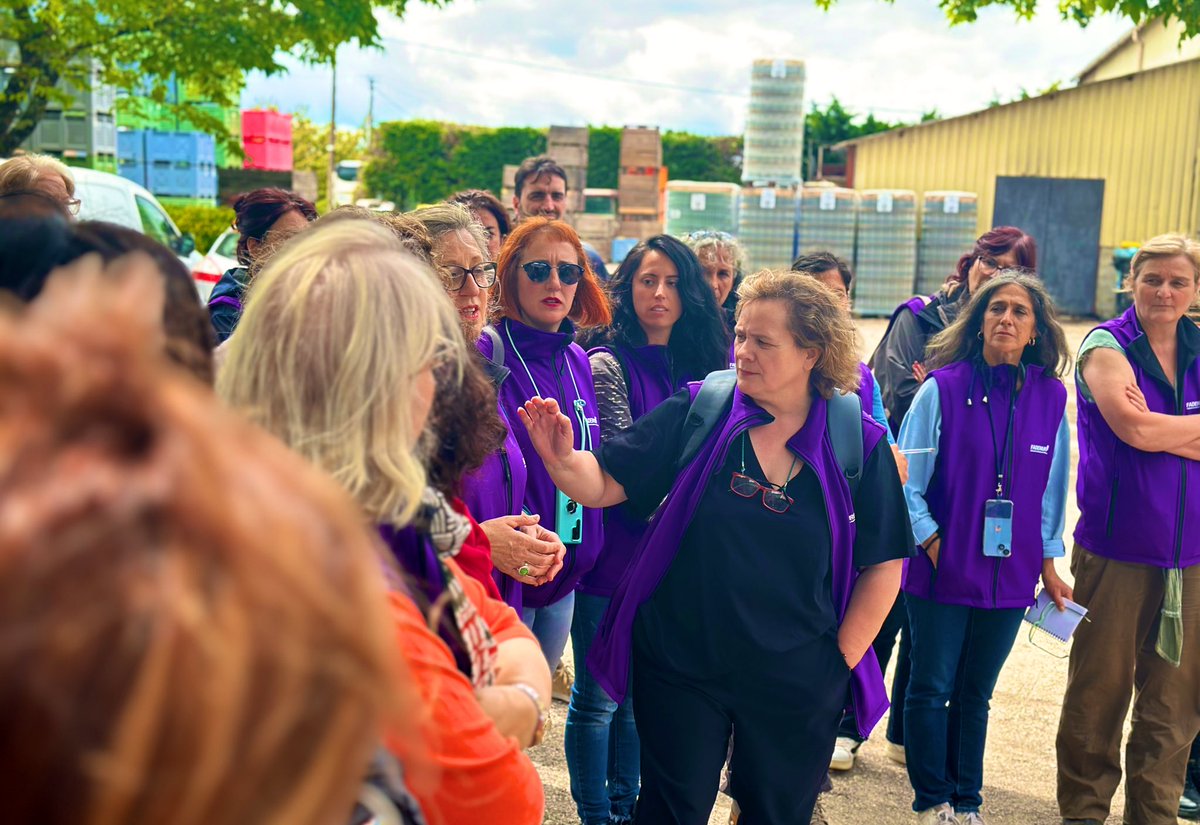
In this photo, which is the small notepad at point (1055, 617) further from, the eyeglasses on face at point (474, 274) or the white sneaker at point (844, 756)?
the eyeglasses on face at point (474, 274)

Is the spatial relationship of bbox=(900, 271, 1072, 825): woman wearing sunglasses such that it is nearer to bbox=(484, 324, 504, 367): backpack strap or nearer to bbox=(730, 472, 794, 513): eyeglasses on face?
bbox=(730, 472, 794, 513): eyeglasses on face

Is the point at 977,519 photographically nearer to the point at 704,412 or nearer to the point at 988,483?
the point at 988,483

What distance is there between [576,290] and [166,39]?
10305 millimetres

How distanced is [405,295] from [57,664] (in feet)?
3.63

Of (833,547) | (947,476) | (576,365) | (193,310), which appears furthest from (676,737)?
(193,310)

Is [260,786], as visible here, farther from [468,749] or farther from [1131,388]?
[1131,388]

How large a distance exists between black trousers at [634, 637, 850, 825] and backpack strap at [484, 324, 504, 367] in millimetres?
1106

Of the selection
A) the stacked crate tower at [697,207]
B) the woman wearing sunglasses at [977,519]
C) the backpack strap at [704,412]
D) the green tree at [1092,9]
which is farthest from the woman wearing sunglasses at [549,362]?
the stacked crate tower at [697,207]

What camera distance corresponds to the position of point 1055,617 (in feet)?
14.3

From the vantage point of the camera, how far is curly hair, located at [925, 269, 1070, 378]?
173 inches

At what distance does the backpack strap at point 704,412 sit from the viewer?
11.3 feet

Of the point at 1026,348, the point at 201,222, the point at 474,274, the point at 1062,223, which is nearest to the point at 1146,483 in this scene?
the point at 1026,348

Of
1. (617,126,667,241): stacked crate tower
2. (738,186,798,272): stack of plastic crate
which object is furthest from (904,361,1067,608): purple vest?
(617,126,667,241): stacked crate tower

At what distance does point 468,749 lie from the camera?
1641 mm
